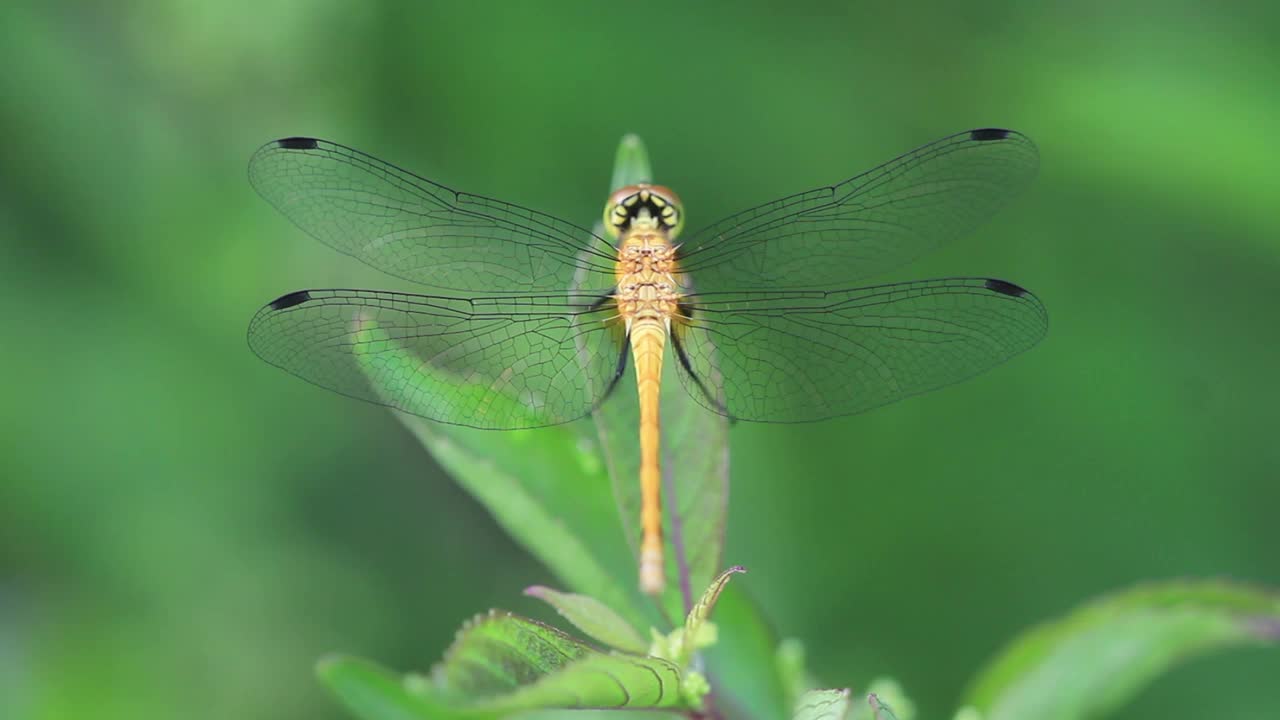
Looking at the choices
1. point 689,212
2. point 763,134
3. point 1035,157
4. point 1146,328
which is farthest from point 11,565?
A: point 1146,328

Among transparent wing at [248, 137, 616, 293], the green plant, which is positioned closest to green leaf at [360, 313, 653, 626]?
the green plant

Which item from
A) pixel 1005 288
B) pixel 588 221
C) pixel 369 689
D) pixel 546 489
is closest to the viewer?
pixel 369 689

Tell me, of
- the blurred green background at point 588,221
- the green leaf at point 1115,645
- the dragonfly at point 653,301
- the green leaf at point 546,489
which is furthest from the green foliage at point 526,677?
the blurred green background at point 588,221

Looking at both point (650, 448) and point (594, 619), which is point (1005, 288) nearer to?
point (650, 448)

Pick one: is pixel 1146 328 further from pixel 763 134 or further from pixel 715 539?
pixel 715 539

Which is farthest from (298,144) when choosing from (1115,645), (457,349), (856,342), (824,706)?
(1115,645)
